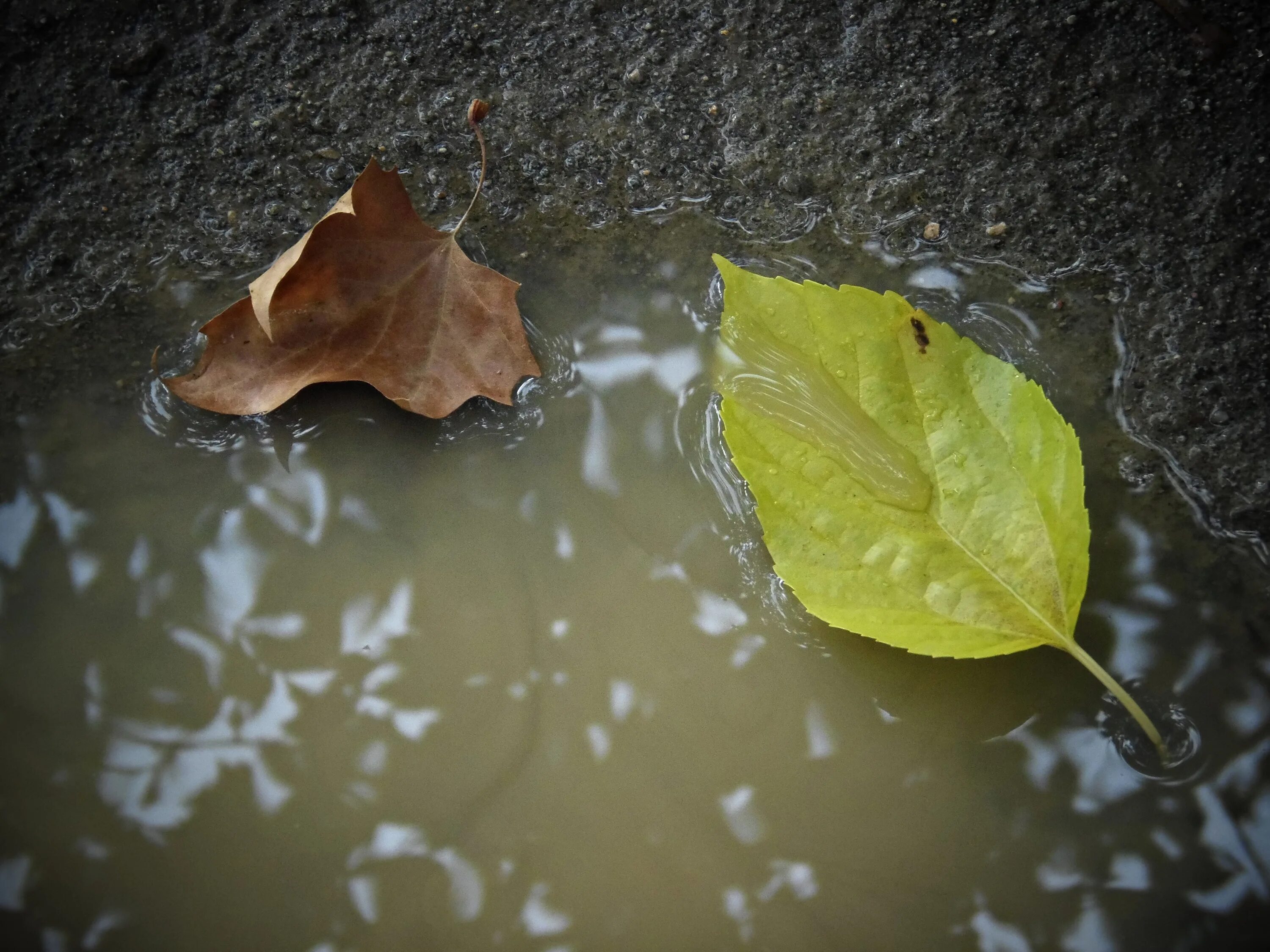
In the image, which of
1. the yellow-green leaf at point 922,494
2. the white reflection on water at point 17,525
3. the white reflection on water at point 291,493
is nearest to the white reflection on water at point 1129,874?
the yellow-green leaf at point 922,494

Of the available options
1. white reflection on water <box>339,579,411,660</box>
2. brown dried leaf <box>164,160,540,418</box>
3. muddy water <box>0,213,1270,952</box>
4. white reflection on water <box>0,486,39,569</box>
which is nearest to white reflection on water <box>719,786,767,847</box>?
muddy water <box>0,213,1270,952</box>

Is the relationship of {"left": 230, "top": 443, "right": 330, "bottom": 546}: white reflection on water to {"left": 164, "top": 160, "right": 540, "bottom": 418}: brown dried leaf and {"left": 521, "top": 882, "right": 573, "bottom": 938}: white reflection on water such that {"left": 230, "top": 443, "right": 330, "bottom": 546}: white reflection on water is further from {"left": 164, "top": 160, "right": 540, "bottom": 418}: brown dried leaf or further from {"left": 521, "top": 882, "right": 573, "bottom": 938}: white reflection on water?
{"left": 521, "top": 882, "right": 573, "bottom": 938}: white reflection on water

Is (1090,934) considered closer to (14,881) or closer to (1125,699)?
(1125,699)

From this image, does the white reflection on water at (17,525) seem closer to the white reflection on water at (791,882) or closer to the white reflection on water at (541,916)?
the white reflection on water at (541,916)

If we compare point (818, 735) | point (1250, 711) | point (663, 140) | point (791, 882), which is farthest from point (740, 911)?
point (663, 140)

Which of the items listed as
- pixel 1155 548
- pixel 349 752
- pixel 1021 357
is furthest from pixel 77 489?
pixel 1155 548

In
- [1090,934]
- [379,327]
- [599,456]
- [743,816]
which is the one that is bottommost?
[1090,934]
